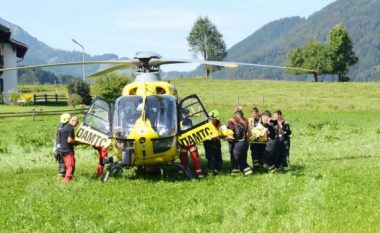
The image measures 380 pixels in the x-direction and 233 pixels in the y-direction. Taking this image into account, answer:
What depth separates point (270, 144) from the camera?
57.7 feet

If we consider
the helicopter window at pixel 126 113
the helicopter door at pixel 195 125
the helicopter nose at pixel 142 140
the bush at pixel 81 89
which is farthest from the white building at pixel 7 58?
the helicopter nose at pixel 142 140

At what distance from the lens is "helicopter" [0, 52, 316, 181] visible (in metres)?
15.1

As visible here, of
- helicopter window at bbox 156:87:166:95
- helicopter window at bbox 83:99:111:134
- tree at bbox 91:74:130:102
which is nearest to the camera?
helicopter window at bbox 83:99:111:134

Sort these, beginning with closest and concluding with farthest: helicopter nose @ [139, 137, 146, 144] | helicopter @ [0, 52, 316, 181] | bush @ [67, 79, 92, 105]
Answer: helicopter nose @ [139, 137, 146, 144]
helicopter @ [0, 52, 316, 181]
bush @ [67, 79, 92, 105]

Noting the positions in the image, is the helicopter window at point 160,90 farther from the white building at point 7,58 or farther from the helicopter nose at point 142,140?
the white building at point 7,58

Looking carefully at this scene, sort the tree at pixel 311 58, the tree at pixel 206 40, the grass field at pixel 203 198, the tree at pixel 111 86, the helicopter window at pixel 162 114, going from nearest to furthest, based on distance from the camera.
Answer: the grass field at pixel 203 198 → the helicopter window at pixel 162 114 → the tree at pixel 111 86 → the tree at pixel 311 58 → the tree at pixel 206 40

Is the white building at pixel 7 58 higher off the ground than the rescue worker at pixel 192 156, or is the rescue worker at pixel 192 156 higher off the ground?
the white building at pixel 7 58

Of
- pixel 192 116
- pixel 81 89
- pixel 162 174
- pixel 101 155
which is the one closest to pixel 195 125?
pixel 192 116

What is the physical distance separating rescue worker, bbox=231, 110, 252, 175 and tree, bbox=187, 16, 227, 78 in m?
124

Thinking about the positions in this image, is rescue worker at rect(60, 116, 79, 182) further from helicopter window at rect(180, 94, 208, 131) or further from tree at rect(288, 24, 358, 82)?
tree at rect(288, 24, 358, 82)

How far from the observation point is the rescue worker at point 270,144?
17422 millimetres

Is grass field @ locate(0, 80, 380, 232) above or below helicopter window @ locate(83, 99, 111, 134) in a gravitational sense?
below

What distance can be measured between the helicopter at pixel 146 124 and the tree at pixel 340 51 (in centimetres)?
10161

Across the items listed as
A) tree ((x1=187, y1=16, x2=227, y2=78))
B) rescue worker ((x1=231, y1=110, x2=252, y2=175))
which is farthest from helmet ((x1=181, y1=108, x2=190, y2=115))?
tree ((x1=187, y1=16, x2=227, y2=78))
